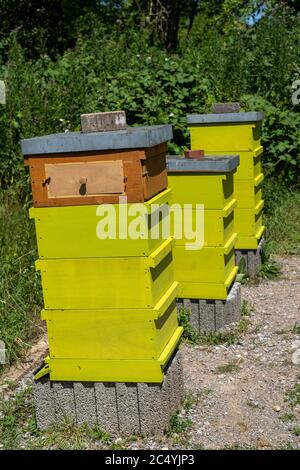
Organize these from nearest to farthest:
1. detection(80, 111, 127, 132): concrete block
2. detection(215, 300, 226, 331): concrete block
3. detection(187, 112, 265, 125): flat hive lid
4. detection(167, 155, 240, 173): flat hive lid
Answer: detection(80, 111, 127, 132): concrete block → detection(167, 155, 240, 173): flat hive lid → detection(215, 300, 226, 331): concrete block → detection(187, 112, 265, 125): flat hive lid

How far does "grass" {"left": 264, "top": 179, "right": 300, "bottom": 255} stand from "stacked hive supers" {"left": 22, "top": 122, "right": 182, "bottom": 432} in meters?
3.73

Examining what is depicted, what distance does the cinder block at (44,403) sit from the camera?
125 inches

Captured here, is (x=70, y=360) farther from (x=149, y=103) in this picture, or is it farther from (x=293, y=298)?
(x=149, y=103)

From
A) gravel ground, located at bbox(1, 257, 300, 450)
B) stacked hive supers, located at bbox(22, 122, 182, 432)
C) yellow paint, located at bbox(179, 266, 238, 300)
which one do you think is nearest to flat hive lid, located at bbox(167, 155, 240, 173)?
yellow paint, located at bbox(179, 266, 238, 300)

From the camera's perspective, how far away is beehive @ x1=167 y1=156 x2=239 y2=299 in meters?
4.21

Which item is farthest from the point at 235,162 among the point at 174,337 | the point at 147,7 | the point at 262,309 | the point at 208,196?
the point at 147,7

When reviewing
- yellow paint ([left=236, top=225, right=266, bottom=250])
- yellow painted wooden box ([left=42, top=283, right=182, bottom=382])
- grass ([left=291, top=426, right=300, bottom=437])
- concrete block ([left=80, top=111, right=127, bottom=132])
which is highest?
concrete block ([left=80, top=111, right=127, bottom=132])

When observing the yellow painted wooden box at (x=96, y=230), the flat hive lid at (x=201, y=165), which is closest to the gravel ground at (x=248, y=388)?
the yellow painted wooden box at (x=96, y=230)

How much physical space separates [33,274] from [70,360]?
6.02 ft

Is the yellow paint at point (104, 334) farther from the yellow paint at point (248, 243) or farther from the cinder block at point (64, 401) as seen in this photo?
the yellow paint at point (248, 243)

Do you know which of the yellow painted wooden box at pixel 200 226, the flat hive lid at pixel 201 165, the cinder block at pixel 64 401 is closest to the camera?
the cinder block at pixel 64 401

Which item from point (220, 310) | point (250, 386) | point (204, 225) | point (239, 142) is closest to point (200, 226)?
point (204, 225)

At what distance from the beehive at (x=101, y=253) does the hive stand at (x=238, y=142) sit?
2.16 m

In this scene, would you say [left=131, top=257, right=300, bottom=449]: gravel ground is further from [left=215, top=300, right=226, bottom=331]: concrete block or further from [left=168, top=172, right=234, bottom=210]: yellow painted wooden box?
[left=168, top=172, right=234, bottom=210]: yellow painted wooden box
